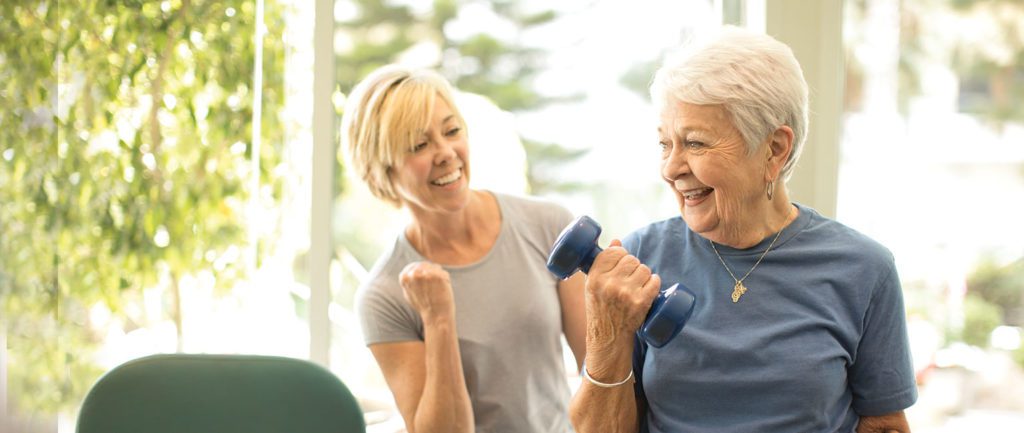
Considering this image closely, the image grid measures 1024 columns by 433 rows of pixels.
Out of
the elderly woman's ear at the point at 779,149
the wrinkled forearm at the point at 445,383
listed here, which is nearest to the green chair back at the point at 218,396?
the wrinkled forearm at the point at 445,383

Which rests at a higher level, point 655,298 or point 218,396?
point 655,298

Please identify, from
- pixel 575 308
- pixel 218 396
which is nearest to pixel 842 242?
pixel 575 308

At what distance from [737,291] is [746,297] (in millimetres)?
17

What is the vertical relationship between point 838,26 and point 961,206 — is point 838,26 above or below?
above

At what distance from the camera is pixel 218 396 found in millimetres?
1647

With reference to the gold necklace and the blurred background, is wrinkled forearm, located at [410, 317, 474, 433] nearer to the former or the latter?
the gold necklace

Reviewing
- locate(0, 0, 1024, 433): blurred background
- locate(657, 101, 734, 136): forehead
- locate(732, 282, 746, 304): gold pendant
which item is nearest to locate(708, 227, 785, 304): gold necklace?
locate(732, 282, 746, 304): gold pendant

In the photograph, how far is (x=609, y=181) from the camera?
2.59 m

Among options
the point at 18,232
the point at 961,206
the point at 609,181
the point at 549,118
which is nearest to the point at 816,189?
the point at 961,206

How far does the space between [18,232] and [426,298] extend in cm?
133

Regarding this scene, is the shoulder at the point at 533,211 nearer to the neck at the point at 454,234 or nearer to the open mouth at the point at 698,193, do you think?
the neck at the point at 454,234

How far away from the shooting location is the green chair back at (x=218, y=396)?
1626 mm

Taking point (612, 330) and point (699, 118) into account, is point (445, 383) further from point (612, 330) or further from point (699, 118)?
point (699, 118)

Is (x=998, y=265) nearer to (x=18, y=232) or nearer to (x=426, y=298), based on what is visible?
(x=426, y=298)
